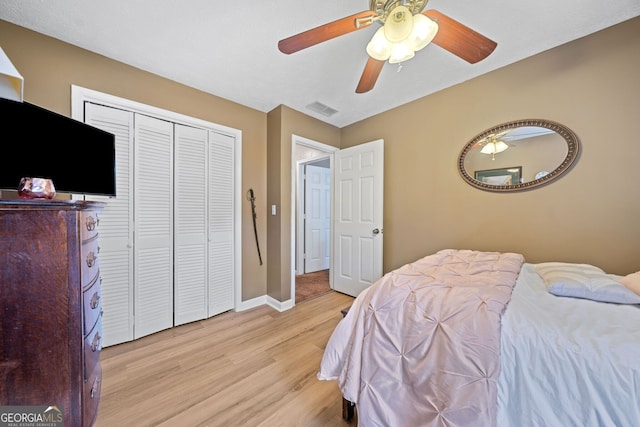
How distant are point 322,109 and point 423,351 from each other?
2699mm

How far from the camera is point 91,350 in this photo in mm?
966

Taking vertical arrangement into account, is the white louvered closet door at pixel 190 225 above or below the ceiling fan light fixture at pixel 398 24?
below

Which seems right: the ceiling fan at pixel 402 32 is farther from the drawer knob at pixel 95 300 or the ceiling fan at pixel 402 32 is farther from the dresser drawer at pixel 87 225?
the drawer knob at pixel 95 300

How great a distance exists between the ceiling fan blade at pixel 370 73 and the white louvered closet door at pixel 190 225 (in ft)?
5.62

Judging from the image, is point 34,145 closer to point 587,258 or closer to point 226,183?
point 226,183

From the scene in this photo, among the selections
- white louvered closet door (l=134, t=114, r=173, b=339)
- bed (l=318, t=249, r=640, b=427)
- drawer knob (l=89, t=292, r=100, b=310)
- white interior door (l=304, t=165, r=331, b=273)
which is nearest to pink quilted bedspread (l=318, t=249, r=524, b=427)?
bed (l=318, t=249, r=640, b=427)

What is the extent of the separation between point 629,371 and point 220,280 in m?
2.78

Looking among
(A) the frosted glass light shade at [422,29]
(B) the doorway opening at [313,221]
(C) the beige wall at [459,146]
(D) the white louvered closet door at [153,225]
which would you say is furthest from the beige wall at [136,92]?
(A) the frosted glass light shade at [422,29]

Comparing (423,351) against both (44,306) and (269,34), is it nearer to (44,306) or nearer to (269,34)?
(44,306)

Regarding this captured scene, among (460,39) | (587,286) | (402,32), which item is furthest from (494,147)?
(402,32)

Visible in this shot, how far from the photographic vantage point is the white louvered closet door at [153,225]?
6.60 ft

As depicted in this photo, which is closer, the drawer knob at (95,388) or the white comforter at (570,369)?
the white comforter at (570,369)

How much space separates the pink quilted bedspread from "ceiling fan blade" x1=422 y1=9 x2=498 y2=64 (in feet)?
4.27

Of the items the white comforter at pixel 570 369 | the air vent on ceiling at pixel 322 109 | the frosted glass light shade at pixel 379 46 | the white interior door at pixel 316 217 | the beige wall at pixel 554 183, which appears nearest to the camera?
the white comforter at pixel 570 369
